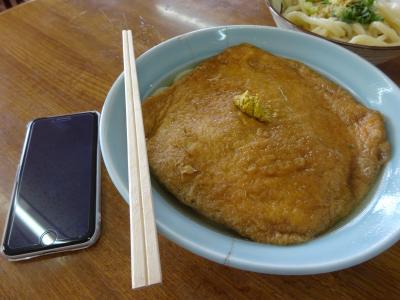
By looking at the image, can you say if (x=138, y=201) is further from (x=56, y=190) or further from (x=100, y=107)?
(x=100, y=107)

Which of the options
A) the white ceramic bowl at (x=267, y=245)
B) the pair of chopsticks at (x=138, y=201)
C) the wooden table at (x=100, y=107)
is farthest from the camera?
the wooden table at (x=100, y=107)

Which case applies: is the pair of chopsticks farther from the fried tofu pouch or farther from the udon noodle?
the udon noodle

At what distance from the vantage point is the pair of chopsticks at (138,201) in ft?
1.78

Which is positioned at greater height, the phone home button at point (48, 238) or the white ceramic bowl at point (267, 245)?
the white ceramic bowl at point (267, 245)

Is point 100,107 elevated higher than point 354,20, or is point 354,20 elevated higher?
point 354,20

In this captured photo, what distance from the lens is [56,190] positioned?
100 cm

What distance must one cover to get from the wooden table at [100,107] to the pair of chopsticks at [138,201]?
265 millimetres

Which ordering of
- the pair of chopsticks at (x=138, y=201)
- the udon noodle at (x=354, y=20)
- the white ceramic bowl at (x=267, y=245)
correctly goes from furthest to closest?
the udon noodle at (x=354, y=20)
the white ceramic bowl at (x=267, y=245)
the pair of chopsticks at (x=138, y=201)

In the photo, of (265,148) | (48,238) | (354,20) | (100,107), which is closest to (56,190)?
(48,238)

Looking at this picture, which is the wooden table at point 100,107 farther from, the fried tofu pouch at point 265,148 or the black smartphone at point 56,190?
the fried tofu pouch at point 265,148

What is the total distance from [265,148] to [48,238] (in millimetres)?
687

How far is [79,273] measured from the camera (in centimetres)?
84

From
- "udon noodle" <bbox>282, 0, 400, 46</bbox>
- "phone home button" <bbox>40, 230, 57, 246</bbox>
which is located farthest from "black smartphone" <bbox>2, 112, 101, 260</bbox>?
"udon noodle" <bbox>282, 0, 400, 46</bbox>

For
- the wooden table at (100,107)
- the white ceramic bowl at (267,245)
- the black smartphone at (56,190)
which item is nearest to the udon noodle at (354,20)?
the wooden table at (100,107)
